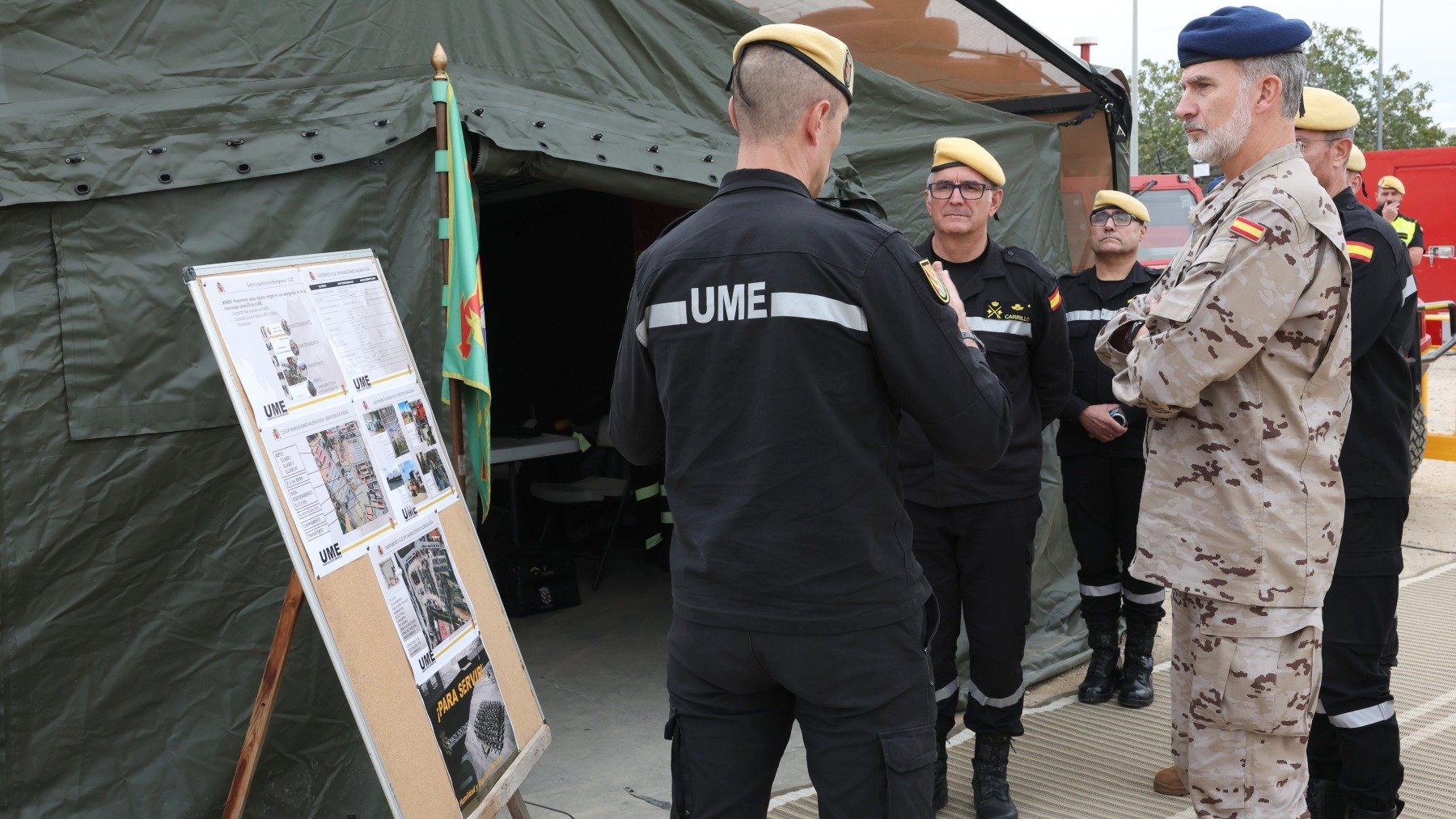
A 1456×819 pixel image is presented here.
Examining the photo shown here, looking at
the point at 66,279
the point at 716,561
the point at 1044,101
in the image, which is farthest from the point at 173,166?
the point at 1044,101

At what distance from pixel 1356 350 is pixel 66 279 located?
3120mm

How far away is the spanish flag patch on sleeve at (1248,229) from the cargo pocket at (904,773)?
120cm

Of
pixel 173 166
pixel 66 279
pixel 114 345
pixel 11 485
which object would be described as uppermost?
pixel 173 166

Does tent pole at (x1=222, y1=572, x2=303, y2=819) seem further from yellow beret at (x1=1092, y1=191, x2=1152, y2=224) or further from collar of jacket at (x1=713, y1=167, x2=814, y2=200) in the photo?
yellow beret at (x1=1092, y1=191, x2=1152, y2=224)

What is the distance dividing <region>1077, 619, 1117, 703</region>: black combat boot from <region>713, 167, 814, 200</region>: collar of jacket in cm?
302

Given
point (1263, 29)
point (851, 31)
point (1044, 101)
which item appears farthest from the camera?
point (1044, 101)

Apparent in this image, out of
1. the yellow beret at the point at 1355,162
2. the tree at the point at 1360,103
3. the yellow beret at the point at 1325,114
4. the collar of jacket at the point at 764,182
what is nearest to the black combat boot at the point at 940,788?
the yellow beret at the point at 1325,114

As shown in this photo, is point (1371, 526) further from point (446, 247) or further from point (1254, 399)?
point (446, 247)

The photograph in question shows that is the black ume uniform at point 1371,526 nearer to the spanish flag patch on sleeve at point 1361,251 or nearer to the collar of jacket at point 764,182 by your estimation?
the spanish flag patch on sleeve at point 1361,251

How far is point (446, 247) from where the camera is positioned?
3066 mm

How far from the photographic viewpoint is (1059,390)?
143 inches

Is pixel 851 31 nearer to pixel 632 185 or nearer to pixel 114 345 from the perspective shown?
pixel 632 185

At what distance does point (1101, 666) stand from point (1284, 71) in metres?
2.66

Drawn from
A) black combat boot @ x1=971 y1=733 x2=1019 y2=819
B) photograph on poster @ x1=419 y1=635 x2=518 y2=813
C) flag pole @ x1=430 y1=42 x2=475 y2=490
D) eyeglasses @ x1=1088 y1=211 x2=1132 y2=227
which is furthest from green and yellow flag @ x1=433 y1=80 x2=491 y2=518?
eyeglasses @ x1=1088 y1=211 x2=1132 y2=227
